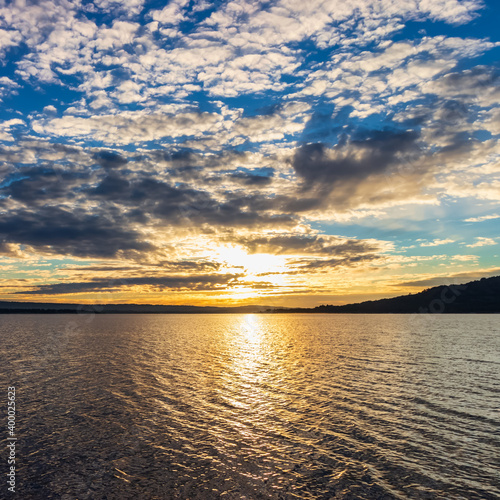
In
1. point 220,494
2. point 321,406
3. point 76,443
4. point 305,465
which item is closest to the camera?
point 220,494

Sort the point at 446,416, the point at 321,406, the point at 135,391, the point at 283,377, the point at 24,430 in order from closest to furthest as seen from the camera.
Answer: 1. the point at 24,430
2. the point at 446,416
3. the point at 321,406
4. the point at 135,391
5. the point at 283,377

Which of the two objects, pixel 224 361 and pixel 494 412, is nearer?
pixel 494 412

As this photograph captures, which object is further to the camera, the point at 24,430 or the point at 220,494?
the point at 24,430

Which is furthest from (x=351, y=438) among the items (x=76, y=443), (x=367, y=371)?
(x=367, y=371)

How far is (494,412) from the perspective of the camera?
32656 mm

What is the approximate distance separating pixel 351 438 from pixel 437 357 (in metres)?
51.9

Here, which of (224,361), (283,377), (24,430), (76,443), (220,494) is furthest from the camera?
(224,361)

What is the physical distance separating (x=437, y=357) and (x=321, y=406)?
147 ft

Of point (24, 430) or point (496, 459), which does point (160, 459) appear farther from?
point (496, 459)

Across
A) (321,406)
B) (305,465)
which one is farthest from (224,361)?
(305,465)

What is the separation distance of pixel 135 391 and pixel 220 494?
25538 millimetres

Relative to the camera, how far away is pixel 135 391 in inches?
1633

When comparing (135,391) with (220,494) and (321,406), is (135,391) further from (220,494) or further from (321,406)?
(220,494)

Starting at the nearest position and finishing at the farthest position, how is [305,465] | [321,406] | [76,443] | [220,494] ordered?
[220,494] < [305,465] < [76,443] < [321,406]
